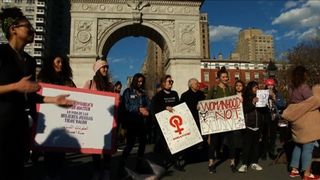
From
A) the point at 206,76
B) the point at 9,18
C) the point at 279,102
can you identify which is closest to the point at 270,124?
the point at 279,102

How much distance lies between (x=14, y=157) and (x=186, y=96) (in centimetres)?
676

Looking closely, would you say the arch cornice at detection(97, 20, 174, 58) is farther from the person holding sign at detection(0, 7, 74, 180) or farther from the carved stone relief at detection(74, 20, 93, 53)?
the person holding sign at detection(0, 7, 74, 180)

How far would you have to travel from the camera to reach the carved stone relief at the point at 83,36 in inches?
994

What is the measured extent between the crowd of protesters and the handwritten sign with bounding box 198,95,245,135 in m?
0.15

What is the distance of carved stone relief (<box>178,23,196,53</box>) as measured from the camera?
25719 mm

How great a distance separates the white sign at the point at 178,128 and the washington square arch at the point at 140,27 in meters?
16.9

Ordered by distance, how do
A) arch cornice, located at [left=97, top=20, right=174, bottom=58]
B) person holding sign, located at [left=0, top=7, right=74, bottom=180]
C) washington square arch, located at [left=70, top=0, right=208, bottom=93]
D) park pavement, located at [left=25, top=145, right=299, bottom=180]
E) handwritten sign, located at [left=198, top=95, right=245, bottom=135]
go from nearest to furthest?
person holding sign, located at [left=0, top=7, right=74, bottom=180]
park pavement, located at [left=25, top=145, right=299, bottom=180]
handwritten sign, located at [left=198, top=95, right=245, bottom=135]
washington square arch, located at [left=70, top=0, right=208, bottom=93]
arch cornice, located at [left=97, top=20, right=174, bottom=58]

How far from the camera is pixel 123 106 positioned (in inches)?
290

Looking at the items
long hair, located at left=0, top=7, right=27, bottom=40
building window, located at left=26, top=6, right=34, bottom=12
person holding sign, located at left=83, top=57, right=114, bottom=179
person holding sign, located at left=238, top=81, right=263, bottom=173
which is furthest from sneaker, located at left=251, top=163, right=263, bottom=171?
building window, located at left=26, top=6, right=34, bottom=12

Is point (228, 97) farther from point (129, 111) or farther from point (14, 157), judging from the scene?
point (14, 157)

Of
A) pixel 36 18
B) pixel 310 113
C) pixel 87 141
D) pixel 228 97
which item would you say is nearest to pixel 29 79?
pixel 87 141

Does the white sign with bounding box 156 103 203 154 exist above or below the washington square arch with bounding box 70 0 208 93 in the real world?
below

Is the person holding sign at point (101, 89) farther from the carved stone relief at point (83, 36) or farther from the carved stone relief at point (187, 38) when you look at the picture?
the carved stone relief at point (187, 38)

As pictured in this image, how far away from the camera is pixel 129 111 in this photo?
744 centimetres
